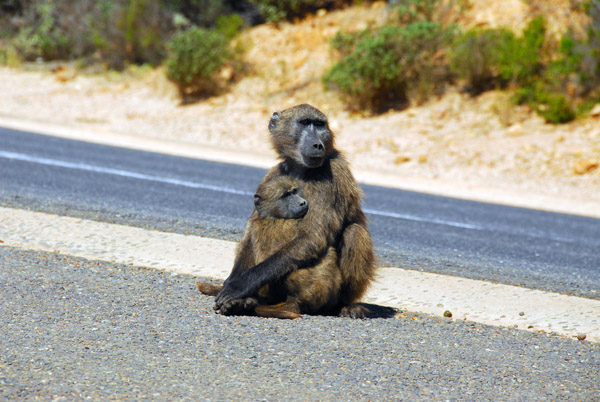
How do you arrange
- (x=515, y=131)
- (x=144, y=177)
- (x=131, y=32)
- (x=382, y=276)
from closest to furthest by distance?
(x=382, y=276), (x=144, y=177), (x=515, y=131), (x=131, y=32)

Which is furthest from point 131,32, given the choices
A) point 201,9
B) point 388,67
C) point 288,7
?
point 388,67

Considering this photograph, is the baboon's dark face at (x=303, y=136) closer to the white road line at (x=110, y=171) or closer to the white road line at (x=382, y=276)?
the white road line at (x=382, y=276)

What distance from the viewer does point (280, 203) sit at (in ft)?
15.0

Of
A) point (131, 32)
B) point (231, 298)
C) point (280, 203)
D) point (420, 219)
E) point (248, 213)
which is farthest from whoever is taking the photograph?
point (131, 32)

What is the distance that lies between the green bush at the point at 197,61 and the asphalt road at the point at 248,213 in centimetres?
700

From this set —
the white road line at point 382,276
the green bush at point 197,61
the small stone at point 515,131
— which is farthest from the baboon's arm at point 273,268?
the green bush at point 197,61

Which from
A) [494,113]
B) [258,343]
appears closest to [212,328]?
[258,343]

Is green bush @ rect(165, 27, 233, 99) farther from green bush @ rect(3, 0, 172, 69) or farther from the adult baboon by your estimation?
the adult baboon

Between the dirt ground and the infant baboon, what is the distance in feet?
24.0

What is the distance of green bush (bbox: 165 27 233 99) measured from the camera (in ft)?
64.4

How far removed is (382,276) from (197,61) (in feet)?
48.7

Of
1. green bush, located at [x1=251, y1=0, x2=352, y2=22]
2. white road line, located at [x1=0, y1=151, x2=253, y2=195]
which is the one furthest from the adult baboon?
green bush, located at [x1=251, y1=0, x2=352, y2=22]

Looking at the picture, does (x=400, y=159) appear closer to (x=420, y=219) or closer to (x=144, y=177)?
(x=420, y=219)

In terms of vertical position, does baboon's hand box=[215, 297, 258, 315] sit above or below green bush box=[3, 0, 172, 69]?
below
